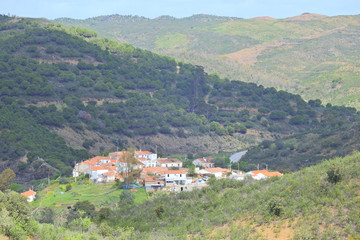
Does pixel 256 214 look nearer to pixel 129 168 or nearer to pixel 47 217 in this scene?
pixel 47 217

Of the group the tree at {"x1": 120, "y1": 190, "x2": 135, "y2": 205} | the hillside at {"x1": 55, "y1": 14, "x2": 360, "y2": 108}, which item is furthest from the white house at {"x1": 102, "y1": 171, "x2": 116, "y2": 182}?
the hillside at {"x1": 55, "y1": 14, "x2": 360, "y2": 108}

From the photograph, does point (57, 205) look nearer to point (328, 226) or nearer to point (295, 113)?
point (328, 226)

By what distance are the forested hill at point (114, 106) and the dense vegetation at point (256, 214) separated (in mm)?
34240

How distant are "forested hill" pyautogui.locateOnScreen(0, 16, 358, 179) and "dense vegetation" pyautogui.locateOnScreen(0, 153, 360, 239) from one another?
34.2 metres

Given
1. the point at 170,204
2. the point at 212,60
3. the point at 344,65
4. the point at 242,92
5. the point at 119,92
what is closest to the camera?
the point at 170,204

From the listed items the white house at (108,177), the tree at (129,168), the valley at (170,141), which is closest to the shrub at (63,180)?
the valley at (170,141)

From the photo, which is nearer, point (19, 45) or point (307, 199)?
point (307, 199)

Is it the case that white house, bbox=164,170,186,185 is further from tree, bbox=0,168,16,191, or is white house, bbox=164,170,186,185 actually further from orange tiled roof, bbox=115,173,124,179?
tree, bbox=0,168,16,191

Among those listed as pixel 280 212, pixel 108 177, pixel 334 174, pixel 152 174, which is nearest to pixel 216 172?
pixel 152 174

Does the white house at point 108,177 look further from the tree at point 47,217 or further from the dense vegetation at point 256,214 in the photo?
the dense vegetation at point 256,214

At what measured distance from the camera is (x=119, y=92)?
10231 centimetres

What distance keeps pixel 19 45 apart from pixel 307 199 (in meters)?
92.4

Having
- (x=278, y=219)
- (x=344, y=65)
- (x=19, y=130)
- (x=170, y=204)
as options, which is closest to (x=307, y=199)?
(x=278, y=219)

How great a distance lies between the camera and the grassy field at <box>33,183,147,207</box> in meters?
44.3
